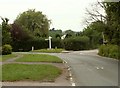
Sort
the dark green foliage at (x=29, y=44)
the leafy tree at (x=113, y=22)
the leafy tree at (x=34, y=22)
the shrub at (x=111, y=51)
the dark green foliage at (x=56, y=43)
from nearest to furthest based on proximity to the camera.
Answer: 1. the leafy tree at (x=113, y=22)
2. the shrub at (x=111, y=51)
3. the dark green foliage at (x=29, y=44)
4. the dark green foliage at (x=56, y=43)
5. the leafy tree at (x=34, y=22)

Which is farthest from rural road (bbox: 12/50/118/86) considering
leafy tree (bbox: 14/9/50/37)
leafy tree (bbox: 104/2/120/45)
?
leafy tree (bbox: 14/9/50/37)

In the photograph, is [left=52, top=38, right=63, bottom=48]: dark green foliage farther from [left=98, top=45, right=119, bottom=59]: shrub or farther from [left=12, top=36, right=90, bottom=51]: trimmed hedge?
[left=98, top=45, right=119, bottom=59]: shrub

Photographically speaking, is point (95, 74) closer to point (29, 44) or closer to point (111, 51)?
point (111, 51)

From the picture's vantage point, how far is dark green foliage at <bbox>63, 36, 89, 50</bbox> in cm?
8098

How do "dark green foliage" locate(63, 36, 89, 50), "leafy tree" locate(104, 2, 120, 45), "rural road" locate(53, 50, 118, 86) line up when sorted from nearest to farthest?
1. "rural road" locate(53, 50, 118, 86)
2. "leafy tree" locate(104, 2, 120, 45)
3. "dark green foliage" locate(63, 36, 89, 50)

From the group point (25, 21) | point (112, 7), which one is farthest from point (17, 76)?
point (25, 21)

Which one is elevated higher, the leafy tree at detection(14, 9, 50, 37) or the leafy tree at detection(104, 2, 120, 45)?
the leafy tree at detection(14, 9, 50, 37)

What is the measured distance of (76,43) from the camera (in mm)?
81062

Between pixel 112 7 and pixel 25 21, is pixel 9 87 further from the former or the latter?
pixel 25 21

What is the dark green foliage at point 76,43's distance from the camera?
3188 inches

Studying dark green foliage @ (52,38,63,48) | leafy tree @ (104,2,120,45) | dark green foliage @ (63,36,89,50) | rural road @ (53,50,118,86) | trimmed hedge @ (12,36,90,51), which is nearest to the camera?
rural road @ (53,50,118,86)

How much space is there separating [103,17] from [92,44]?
108 feet

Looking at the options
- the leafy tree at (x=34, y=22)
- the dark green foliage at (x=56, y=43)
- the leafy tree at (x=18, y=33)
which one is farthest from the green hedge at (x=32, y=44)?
the leafy tree at (x=34, y=22)

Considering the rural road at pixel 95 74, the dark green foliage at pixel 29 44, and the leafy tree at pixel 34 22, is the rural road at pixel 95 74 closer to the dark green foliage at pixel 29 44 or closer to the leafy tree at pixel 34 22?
the dark green foliage at pixel 29 44
